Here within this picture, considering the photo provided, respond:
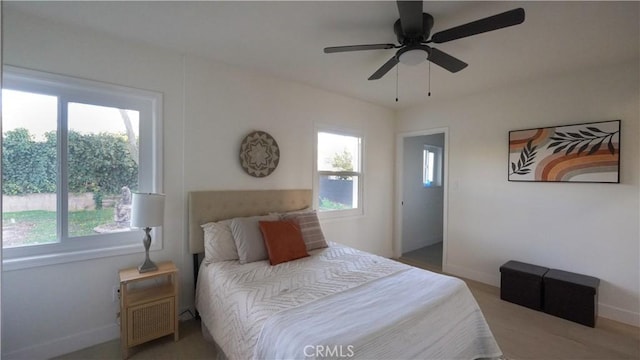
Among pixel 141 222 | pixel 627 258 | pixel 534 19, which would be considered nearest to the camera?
pixel 534 19

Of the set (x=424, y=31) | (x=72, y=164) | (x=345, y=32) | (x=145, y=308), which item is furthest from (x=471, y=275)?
(x=72, y=164)

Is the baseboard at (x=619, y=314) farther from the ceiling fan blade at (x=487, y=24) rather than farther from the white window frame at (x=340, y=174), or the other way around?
the ceiling fan blade at (x=487, y=24)

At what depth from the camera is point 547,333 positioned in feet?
8.20

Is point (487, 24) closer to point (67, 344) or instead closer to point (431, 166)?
point (67, 344)

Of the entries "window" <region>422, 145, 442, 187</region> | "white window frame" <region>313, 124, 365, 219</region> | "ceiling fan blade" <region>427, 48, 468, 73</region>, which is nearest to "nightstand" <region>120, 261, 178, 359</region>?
"white window frame" <region>313, 124, 365, 219</region>

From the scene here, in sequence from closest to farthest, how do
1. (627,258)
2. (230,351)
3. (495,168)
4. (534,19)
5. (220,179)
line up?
(230,351) < (534,19) < (627,258) < (220,179) < (495,168)

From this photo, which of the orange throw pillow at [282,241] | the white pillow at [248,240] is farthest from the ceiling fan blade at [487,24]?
the white pillow at [248,240]

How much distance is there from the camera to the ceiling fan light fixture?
6.21ft

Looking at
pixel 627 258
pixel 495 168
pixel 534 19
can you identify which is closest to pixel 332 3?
pixel 534 19

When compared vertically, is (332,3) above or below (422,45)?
above

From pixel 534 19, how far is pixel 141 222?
3.31m

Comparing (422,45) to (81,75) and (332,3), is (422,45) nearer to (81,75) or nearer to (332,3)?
(332,3)

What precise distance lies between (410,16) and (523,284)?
2.97 m

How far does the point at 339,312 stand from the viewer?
5.20 feet
